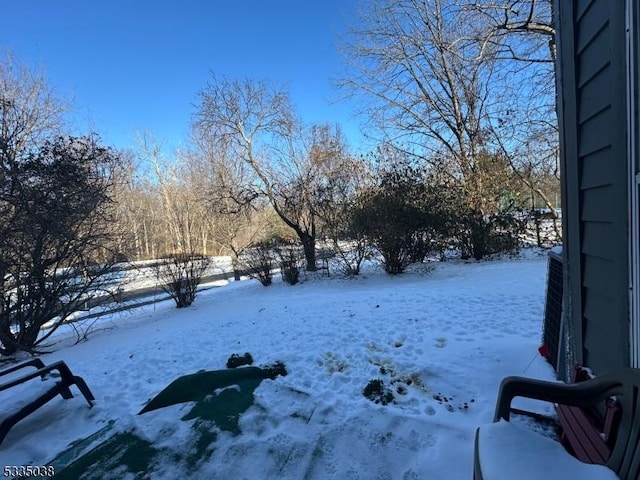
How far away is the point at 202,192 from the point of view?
15898mm

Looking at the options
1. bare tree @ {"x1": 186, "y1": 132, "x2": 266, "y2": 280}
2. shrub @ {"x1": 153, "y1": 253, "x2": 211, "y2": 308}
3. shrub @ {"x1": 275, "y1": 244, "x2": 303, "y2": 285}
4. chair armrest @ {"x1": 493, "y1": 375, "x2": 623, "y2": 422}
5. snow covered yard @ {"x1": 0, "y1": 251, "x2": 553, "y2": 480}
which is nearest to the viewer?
chair armrest @ {"x1": 493, "y1": 375, "x2": 623, "y2": 422}

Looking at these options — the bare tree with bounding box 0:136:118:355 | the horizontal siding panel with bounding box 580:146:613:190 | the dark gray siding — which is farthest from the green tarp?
the bare tree with bounding box 0:136:118:355

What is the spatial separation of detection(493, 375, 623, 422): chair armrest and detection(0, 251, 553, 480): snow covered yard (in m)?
0.61

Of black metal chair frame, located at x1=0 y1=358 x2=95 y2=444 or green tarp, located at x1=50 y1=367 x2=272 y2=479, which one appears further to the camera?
black metal chair frame, located at x1=0 y1=358 x2=95 y2=444

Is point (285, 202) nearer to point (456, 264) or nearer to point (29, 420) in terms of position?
point (456, 264)

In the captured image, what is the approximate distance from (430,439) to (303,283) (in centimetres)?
735

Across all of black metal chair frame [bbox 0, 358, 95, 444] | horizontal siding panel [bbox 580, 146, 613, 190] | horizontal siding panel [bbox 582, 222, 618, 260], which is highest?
horizontal siding panel [bbox 580, 146, 613, 190]

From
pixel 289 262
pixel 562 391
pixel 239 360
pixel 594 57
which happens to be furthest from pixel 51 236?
pixel 594 57

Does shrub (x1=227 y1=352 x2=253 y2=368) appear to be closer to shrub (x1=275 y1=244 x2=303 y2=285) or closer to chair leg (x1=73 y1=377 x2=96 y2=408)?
chair leg (x1=73 y1=377 x2=96 y2=408)

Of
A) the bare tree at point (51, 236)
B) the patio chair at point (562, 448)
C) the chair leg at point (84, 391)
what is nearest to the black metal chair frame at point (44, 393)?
the chair leg at point (84, 391)

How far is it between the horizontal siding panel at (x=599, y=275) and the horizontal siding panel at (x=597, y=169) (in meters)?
0.36

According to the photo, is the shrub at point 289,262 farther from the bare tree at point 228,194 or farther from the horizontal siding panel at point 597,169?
the horizontal siding panel at point 597,169

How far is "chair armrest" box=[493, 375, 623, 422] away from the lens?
1.41 metres

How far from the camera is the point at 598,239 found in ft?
5.63
